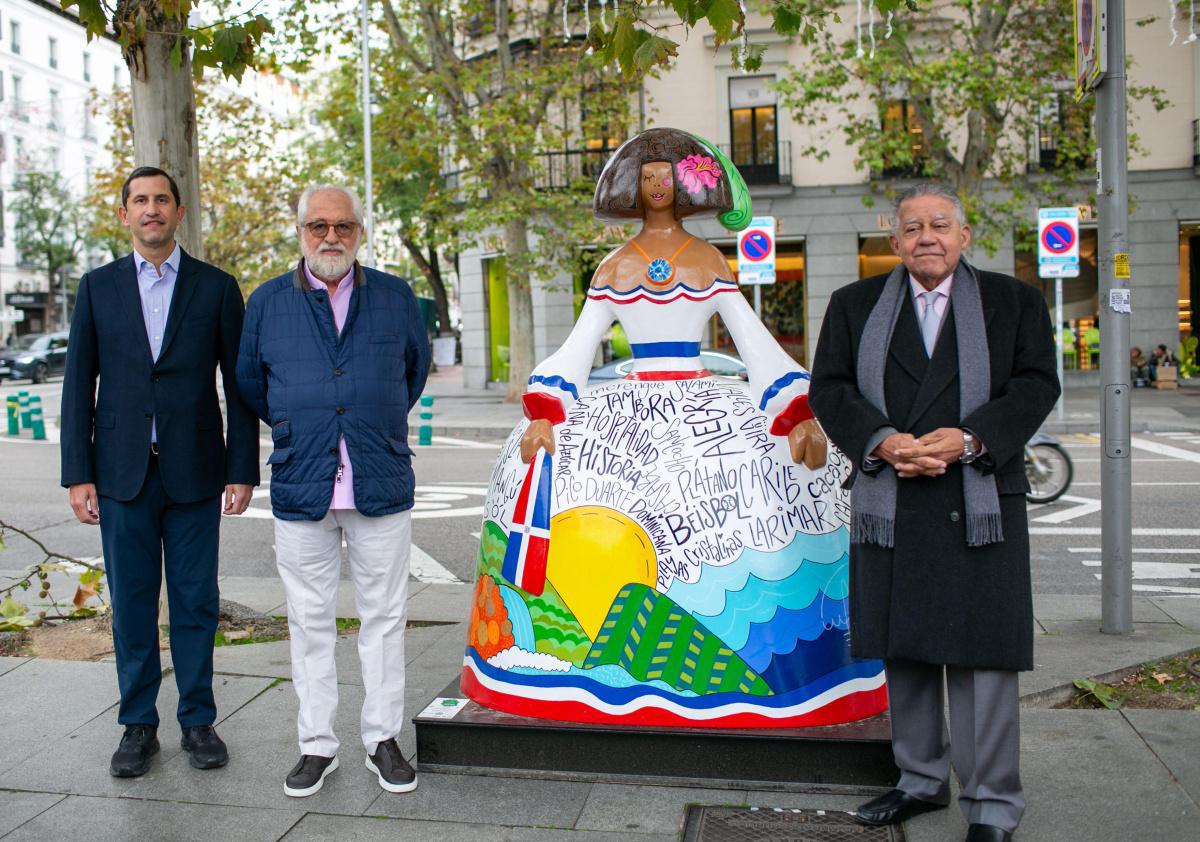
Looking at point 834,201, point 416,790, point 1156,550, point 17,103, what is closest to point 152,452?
point 416,790

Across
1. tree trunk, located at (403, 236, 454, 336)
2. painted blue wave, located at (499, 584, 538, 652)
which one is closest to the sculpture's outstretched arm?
painted blue wave, located at (499, 584, 538, 652)

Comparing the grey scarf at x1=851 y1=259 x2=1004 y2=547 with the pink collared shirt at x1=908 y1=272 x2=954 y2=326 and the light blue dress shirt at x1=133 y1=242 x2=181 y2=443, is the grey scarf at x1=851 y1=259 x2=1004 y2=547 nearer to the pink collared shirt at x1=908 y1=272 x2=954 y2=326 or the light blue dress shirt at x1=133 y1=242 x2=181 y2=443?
the pink collared shirt at x1=908 y1=272 x2=954 y2=326

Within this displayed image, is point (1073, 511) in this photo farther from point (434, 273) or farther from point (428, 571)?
point (434, 273)

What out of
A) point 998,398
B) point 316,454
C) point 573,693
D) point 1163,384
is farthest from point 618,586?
point 1163,384

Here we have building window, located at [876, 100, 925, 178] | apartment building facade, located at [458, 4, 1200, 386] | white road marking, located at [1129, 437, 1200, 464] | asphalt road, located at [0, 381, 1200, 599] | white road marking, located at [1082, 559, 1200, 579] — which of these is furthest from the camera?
apartment building facade, located at [458, 4, 1200, 386]

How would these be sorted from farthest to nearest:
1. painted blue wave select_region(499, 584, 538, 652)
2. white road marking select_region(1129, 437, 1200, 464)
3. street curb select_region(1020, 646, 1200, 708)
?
white road marking select_region(1129, 437, 1200, 464)
street curb select_region(1020, 646, 1200, 708)
painted blue wave select_region(499, 584, 538, 652)

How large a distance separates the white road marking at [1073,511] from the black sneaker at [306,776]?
745 centimetres

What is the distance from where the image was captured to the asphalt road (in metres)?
8.01

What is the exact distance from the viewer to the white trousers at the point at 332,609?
4.08 meters

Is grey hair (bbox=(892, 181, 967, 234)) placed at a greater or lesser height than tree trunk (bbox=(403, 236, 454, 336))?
lesser

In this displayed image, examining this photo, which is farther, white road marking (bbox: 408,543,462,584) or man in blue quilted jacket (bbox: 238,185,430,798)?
white road marking (bbox: 408,543,462,584)

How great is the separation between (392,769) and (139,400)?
1.66 meters

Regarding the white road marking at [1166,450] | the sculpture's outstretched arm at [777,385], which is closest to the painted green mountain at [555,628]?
the sculpture's outstretched arm at [777,385]

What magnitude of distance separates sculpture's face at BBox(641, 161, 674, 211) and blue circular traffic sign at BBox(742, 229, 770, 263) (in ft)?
39.2
